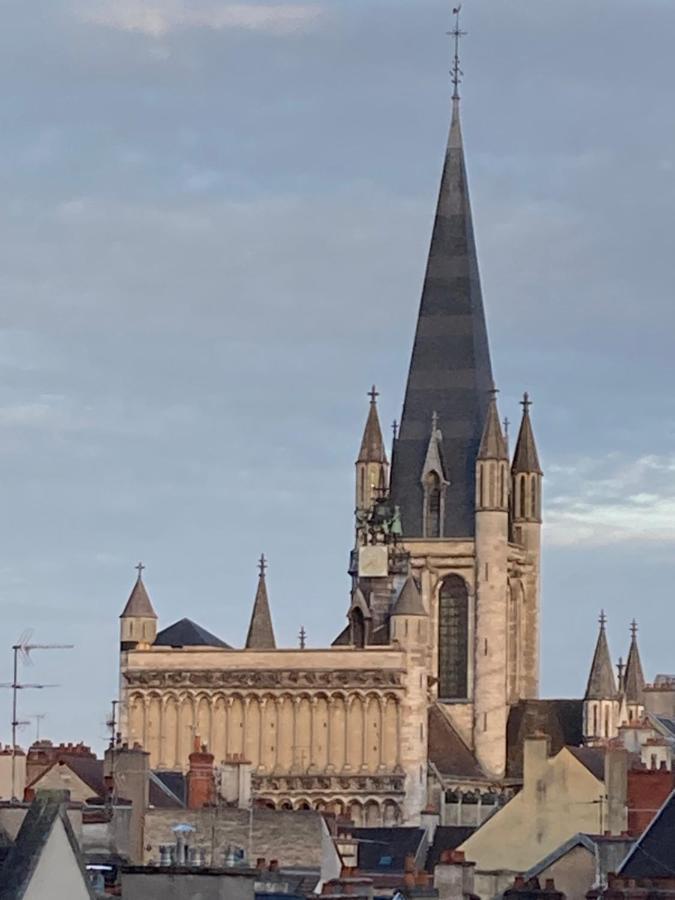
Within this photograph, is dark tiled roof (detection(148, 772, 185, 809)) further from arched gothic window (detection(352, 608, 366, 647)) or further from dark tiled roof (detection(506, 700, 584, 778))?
dark tiled roof (detection(506, 700, 584, 778))

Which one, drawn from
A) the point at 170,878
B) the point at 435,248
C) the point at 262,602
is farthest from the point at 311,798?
the point at 170,878

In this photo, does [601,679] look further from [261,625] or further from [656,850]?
[656,850]

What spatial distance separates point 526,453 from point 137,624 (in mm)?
19680

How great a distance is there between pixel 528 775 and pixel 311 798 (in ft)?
158

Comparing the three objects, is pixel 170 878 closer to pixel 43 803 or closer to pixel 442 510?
pixel 43 803

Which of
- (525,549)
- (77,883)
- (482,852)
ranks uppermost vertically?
(525,549)

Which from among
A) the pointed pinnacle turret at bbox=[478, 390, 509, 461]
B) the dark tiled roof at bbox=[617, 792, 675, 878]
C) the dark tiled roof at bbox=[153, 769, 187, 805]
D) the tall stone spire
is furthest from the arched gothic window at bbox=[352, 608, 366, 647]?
the dark tiled roof at bbox=[617, 792, 675, 878]

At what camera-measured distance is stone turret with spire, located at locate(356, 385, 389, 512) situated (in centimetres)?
15725

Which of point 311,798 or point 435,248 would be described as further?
point 435,248

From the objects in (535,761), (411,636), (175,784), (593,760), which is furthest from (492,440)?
(535,761)

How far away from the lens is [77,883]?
34.2 metres

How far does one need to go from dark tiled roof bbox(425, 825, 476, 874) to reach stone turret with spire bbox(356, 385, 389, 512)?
156 feet

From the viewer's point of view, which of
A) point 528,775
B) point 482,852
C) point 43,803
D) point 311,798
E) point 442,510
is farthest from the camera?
point 442,510

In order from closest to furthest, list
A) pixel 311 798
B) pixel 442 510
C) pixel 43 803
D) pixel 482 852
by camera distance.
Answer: pixel 43 803
pixel 482 852
pixel 311 798
pixel 442 510
